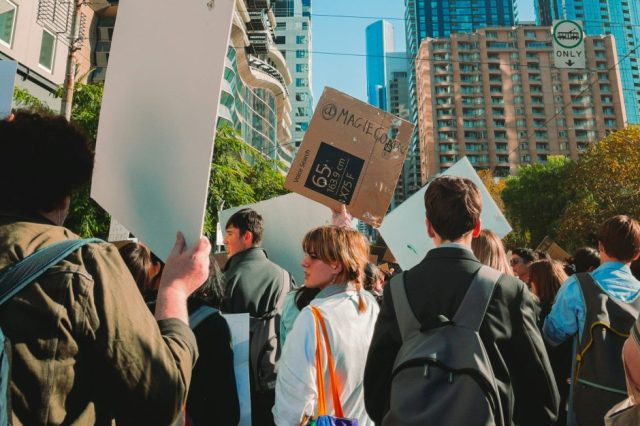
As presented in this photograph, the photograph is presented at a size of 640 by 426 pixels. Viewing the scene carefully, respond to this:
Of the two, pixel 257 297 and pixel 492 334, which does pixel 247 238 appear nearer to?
pixel 257 297

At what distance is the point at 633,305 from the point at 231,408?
2308 millimetres

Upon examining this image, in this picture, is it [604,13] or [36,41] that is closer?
[36,41]

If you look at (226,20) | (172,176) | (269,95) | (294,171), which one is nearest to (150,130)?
(172,176)

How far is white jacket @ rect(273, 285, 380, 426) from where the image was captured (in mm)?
2033

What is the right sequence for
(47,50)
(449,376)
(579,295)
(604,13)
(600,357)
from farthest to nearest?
(604,13) < (47,50) < (579,295) < (600,357) < (449,376)

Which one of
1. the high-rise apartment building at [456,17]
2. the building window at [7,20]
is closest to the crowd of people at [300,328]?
the building window at [7,20]

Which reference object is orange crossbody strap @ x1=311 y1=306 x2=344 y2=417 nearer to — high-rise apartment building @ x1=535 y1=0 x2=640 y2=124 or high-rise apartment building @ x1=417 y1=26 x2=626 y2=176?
high-rise apartment building @ x1=417 y1=26 x2=626 y2=176

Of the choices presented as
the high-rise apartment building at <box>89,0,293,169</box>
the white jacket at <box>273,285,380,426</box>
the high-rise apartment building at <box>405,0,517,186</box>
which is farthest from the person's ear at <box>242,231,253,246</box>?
the high-rise apartment building at <box>405,0,517,186</box>

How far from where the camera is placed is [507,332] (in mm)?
1771

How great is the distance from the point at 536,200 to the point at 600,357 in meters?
42.0

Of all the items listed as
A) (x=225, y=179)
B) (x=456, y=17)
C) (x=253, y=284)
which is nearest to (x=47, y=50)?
(x=225, y=179)

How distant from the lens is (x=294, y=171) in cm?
354

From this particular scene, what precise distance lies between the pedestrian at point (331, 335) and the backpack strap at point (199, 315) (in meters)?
0.38

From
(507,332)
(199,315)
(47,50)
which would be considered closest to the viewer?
(507,332)
